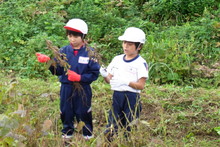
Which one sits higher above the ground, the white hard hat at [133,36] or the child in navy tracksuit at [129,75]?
the white hard hat at [133,36]

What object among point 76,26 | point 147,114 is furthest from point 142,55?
point 76,26

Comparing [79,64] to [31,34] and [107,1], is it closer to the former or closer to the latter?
[31,34]

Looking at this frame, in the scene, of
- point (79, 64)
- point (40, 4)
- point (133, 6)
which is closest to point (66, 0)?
point (40, 4)

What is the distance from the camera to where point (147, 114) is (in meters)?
4.71

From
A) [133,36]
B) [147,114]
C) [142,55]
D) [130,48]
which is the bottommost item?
[147,114]

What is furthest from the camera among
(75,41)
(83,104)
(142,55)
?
(142,55)

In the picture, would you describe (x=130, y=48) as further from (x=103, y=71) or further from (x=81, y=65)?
(x=81, y=65)

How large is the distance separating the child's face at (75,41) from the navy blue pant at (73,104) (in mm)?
401

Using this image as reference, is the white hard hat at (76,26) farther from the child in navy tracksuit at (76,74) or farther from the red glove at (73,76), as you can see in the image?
the red glove at (73,76)

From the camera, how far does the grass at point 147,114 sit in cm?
294

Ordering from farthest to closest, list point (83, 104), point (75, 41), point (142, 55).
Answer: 1. point (142, 55)
2. point (83, 104)
3. point (75, 41)

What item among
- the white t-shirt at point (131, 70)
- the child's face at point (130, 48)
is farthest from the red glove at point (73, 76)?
the child's face at point (130, 48)

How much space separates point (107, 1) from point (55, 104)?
16.5ft

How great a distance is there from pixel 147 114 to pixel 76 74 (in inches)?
60.4
